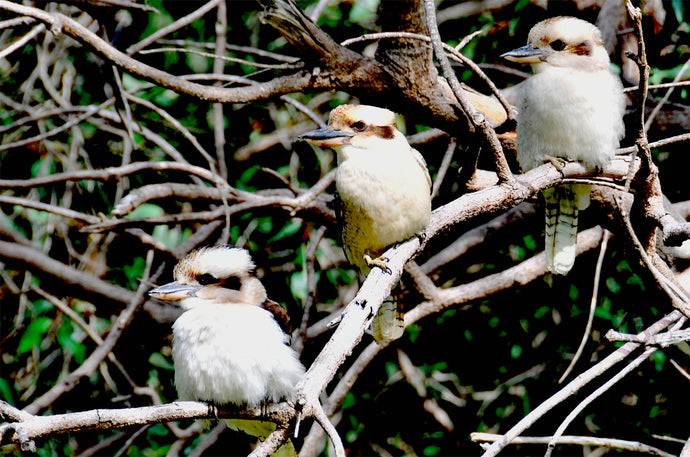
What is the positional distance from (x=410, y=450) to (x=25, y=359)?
1677 millimetres

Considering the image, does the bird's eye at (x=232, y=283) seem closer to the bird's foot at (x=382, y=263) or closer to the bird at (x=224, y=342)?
the bird at (x=224, y=342)

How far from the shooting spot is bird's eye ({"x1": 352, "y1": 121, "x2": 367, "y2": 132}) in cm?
214

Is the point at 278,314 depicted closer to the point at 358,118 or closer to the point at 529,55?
the point at 358,118

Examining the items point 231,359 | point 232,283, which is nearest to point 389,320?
point 232,283

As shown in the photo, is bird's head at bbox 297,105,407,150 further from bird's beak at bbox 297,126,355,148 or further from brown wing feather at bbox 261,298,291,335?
brown wing feather at bbox 261,298,291,335

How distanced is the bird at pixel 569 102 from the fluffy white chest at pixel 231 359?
1.00m

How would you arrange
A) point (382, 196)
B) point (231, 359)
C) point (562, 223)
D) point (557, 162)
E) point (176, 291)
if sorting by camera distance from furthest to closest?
point (562, 223) < point (557, 162) < point (382, 196) < point (176, 291) < point (231, 359)

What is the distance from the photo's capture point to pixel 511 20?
3.35m

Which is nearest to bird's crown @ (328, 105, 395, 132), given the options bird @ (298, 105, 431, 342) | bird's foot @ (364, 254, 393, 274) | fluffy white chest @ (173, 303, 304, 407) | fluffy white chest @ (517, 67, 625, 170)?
bird @ (298, 105, 431, 342)

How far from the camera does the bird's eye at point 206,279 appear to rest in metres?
2.03

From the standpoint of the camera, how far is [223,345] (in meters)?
1.86

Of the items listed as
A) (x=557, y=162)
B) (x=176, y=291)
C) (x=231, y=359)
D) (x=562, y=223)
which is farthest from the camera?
(x=562, y=223)

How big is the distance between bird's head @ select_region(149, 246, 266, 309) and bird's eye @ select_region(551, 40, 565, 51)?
44.1 inches

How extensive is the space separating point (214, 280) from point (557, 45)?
1.24 meters
